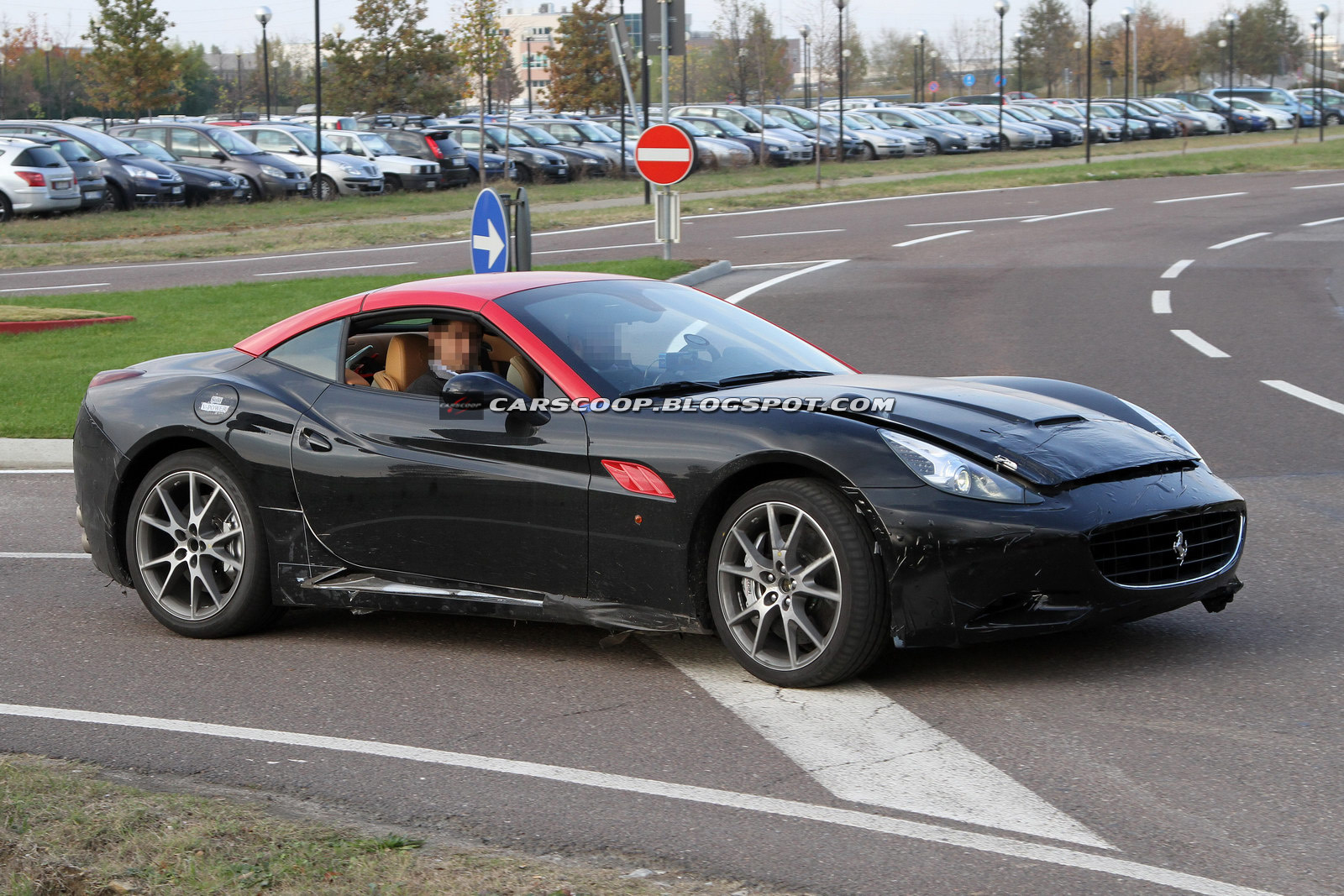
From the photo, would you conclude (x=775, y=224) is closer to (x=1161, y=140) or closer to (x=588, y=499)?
(x=588, y=499)

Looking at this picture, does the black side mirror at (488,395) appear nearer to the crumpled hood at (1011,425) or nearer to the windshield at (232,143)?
the crumpled hood at (1011,425)

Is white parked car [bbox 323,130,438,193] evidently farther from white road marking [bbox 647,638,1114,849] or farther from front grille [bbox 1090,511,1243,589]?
front grille [bbox 1090,511,1243,589]

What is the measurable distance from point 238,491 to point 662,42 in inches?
553

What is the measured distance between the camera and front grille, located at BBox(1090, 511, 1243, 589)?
4.84 m

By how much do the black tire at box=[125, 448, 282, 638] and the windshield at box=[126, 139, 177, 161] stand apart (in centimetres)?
2774

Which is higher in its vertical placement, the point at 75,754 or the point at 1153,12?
the point at 1153,12

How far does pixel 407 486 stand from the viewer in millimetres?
5613

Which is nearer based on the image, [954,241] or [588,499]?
[588,499]

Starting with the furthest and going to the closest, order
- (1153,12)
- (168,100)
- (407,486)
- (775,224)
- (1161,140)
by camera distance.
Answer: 1. (1153,12)
2. (1161,140)
3. (168,100)
4. (775,224)
5. (407,486)

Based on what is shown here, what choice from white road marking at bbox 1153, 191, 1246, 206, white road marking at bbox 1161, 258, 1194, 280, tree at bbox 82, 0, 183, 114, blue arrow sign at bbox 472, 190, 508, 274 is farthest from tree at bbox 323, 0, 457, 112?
blue arrow sign at bbox 472, 190, 508, 274

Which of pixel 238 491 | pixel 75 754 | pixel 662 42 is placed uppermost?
pixel 662 42

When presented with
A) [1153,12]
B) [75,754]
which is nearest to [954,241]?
[75,754]

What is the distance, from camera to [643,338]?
5.72 m

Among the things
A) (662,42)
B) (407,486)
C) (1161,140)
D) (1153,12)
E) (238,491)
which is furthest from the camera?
(1153,12)
